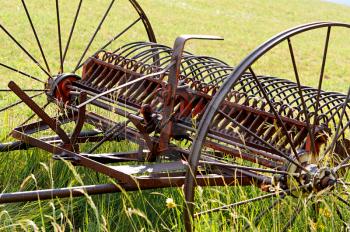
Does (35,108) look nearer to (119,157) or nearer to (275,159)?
(119,157)

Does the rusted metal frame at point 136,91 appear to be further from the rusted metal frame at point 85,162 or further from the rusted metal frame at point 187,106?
the rusted metal frame at point 85,162

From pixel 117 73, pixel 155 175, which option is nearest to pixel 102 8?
pixel 117 73

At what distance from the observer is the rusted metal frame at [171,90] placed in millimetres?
3936

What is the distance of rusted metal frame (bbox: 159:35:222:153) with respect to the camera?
3.94 meters

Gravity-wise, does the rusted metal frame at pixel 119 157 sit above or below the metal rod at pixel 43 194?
above

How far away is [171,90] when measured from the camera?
405 centimetres

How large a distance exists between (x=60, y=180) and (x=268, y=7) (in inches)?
835

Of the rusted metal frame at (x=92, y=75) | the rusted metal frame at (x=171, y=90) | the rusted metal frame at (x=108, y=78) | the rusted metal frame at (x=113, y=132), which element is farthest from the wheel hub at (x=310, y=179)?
the rusted metal frame at (x=92, y=75)

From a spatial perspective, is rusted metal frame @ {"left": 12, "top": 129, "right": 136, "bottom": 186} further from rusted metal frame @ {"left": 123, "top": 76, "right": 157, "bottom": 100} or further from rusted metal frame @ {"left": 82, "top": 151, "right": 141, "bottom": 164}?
rusted metal frame @ {"left": 123, "top": 76, "right": 157, "bottom": 100}

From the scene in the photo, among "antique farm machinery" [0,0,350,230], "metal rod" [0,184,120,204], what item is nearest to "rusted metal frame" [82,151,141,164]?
"antique farm machinery" [0,0,350,230]

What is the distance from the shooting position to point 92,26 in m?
15.7

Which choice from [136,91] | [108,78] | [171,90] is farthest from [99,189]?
[108,78]

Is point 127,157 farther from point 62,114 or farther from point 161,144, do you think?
point 62,114

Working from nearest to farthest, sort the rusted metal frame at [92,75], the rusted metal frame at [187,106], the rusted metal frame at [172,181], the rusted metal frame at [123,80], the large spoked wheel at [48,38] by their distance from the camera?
the rusted metal frame at [172,181], the rusted metal frame at [187,106], the rusted metal frame at [123,80], the rusted metal frame at [92,75], the large spoked wheel at [48,38]
